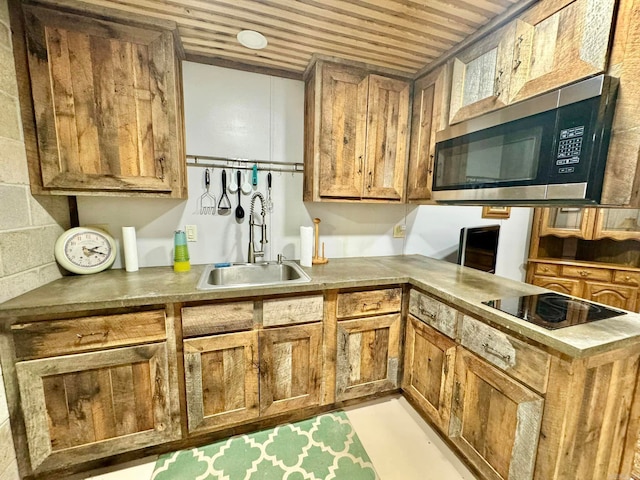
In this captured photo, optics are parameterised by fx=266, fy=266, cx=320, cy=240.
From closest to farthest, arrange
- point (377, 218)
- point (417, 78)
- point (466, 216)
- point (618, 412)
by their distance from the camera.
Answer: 1. point (618, 412)
2. point (417, 78)
3. point (377, 218)
4. point (466, 216)

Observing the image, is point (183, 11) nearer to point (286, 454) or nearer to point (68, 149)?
point (68, 149)

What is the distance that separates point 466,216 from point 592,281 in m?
1.55

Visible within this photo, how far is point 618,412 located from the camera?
40.6 inches

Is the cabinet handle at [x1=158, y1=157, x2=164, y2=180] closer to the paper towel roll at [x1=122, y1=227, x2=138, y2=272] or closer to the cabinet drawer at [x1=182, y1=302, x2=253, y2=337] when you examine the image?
the paper towel roll at [x1=122, y1=227, x2=138, y2=272]

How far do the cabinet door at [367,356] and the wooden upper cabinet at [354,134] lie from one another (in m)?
0.86

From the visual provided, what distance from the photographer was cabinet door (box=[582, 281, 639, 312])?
2605 millimetres

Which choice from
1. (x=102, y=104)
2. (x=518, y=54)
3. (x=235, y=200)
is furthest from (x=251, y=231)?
(x=518, y=54)

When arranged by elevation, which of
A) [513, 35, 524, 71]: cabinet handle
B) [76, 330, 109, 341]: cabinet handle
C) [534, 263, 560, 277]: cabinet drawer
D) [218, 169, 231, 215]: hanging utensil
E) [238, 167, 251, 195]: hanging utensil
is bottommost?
[534, 263, 560, 277]: cabinet drawer

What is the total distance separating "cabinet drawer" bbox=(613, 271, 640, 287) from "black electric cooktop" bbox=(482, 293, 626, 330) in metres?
2.15

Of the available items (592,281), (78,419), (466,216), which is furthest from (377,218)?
(592,281)

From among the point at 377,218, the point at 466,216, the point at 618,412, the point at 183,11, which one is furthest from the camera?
the point at 466,216

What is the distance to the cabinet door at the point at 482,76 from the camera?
4.28 feet

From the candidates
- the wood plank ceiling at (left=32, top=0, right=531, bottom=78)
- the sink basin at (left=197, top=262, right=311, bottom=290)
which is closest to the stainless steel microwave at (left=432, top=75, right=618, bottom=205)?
the wood plank ceiling at (left=32, top=0, right=531, bottom=78)

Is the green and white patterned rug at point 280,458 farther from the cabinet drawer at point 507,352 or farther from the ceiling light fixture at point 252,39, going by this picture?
the ceiling light fixture at point 252,39
